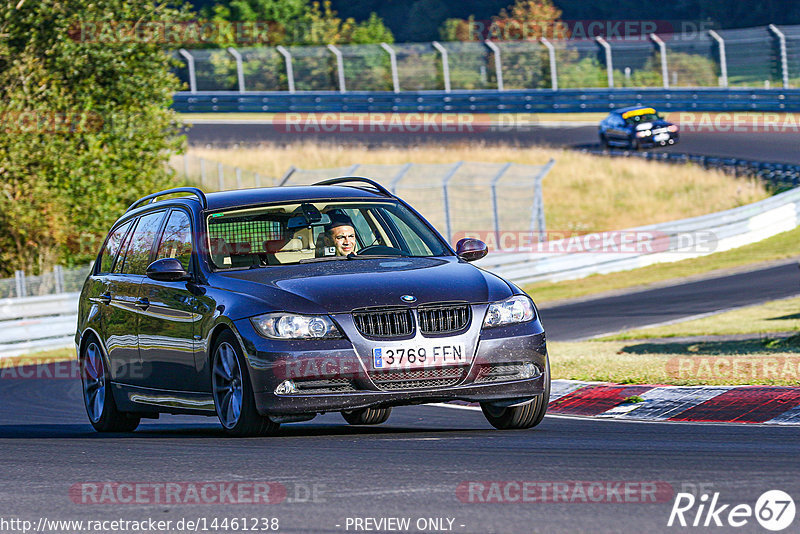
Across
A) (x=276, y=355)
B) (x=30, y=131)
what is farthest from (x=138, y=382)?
(x=30, y=131)

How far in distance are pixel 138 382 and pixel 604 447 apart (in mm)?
3826

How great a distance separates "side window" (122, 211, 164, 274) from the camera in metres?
10.0

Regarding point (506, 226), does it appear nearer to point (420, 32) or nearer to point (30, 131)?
point (30, 131)

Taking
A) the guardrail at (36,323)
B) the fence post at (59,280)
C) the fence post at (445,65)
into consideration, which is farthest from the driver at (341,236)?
the fence post at (445,65)

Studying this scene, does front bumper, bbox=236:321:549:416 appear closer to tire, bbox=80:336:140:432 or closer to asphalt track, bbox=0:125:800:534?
asphalt track, bbox=0:125:800:534

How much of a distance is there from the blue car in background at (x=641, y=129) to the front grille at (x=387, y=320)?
35.7 m

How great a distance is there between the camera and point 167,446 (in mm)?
8453

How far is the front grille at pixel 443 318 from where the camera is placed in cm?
802

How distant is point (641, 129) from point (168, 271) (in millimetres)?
35571

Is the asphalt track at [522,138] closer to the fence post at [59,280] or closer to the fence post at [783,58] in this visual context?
the fence post at [783,58]
